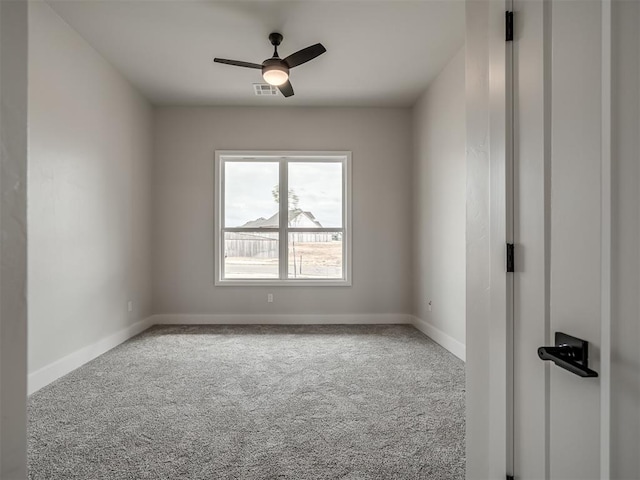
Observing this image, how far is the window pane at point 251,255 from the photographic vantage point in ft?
17.7

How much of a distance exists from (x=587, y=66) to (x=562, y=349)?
2.09ft

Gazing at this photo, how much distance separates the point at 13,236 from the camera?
0.76 meters

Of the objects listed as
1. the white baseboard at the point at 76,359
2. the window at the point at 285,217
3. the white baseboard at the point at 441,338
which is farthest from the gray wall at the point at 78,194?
the white baseboard at the point at 441,338

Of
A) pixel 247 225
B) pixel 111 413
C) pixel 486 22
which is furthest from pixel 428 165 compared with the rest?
pixel 111 413

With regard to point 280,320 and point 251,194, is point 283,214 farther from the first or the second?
point 280,320

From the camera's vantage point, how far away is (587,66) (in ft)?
2.74

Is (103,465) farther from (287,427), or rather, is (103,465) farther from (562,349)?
(562,349)

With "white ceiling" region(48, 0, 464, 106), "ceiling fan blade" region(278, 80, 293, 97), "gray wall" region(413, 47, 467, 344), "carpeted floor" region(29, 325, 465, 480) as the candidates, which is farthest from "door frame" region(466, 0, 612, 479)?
"ceiling fan blade" region(278, 80, 293, 97)

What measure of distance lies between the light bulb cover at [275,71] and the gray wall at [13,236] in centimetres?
278

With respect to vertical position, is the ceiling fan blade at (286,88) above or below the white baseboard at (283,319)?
above

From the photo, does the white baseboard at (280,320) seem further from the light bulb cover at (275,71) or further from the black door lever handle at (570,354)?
the black door lever handle at (570,354)

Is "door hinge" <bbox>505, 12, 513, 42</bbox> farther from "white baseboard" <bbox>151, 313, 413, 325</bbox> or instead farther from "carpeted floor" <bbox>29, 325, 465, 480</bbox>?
"white baseboard" <bbox>151, 313, 413, 325</bbox>

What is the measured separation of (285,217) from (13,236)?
465 centimetres

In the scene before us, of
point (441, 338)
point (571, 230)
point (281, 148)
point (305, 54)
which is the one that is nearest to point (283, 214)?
point (281, 148)
